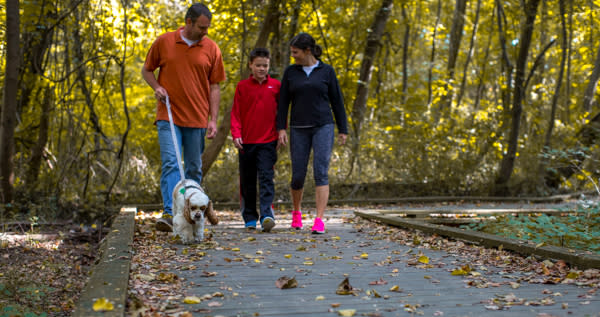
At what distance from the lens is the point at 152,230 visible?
7.02 metres

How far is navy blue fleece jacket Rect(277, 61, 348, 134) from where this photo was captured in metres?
7.22

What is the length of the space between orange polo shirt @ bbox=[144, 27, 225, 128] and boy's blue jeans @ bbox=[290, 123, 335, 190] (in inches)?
50.0

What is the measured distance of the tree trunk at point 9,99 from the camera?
8.12m

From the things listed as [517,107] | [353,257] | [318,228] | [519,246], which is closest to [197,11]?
[318,228]

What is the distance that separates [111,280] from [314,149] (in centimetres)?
384

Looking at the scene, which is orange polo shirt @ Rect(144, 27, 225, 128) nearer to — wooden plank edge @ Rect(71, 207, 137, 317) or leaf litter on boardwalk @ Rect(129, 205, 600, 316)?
leaf litter on boardwalk @ Rect(129, 205, 600, 316)

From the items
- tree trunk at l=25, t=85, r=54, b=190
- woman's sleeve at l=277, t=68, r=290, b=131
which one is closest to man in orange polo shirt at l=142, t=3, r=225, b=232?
woman's sleeve at l=277, t=68, r=290, b=131

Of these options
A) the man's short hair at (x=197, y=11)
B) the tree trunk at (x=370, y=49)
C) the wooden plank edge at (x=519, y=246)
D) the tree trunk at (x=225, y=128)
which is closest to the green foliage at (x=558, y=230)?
the wooden plank edge at (x=519, y=246)

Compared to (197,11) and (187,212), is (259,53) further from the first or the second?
(187,212)

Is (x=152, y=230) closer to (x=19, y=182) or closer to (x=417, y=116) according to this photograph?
(x=19, y=182)

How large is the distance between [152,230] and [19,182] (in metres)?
4.41

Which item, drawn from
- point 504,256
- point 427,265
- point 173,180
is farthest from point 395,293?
point 173,180

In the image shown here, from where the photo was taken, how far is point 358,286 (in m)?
4.14

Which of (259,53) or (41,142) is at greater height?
(259,53)
